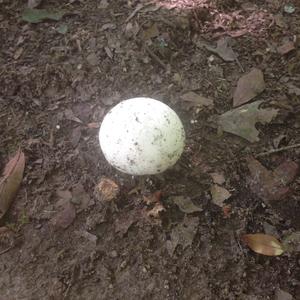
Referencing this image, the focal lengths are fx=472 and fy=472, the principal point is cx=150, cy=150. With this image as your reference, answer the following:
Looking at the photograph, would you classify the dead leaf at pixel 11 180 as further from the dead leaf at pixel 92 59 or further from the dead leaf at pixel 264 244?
the dead leaf at pixel 264 244

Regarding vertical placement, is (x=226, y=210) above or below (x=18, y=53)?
below

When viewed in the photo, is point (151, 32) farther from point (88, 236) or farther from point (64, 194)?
point (88, 236)

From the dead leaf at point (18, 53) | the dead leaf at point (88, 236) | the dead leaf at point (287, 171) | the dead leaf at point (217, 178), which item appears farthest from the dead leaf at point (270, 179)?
the dead leaf at point (18, 53)

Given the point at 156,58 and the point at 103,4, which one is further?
the point at 103,4

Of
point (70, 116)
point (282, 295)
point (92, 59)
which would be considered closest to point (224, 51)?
point (92, 59)

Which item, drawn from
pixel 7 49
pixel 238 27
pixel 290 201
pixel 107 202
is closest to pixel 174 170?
pixel 107 202

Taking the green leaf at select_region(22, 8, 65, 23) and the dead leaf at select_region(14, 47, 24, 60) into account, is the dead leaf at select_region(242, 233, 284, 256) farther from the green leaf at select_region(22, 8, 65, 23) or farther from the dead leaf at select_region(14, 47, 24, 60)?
the green leaf at select_region(22, 8, 65, 23)
